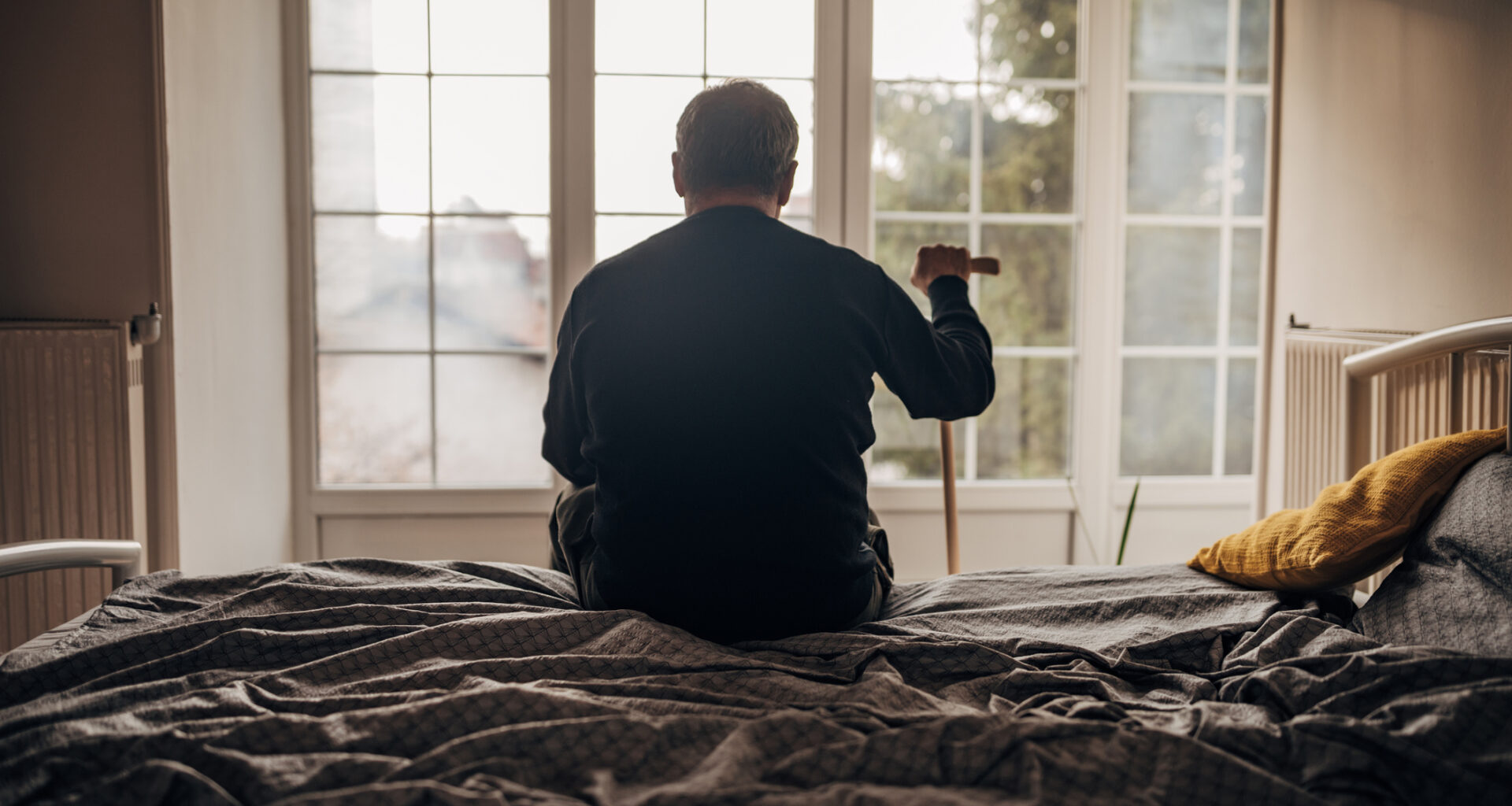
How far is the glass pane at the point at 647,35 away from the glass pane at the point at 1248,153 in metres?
1.79

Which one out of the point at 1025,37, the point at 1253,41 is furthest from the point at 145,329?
the point at 1253,41

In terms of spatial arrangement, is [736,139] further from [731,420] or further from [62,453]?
[62,453]

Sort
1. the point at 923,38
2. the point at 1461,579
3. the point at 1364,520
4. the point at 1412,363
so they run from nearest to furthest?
the point at 1461,579 < the point at 1364,520 < the point at 1412,363 < the point at 923,38

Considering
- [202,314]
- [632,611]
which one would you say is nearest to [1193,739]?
[632,611]

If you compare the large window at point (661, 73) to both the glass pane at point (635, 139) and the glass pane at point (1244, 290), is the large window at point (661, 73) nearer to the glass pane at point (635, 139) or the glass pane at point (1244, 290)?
Answer: the glass pane at point (635, 139)

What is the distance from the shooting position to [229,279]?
265cm

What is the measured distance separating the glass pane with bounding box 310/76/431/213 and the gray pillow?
2754mm

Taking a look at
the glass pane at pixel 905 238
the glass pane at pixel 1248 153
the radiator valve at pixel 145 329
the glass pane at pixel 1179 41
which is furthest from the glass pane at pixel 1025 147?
the radiator valve at pixel 145 329

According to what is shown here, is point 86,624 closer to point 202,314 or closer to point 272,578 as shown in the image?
point 272,578

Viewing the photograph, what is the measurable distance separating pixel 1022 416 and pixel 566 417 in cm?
215

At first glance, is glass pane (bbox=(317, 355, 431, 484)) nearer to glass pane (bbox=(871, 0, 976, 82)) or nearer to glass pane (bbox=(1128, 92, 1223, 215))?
glass pane (bbox=(871, 0, 976, 82))

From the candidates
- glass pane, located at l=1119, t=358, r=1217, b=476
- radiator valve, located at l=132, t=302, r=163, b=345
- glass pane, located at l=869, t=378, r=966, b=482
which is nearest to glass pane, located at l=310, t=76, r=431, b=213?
radiator valve, located at l=132, t=302, r=163, b=345

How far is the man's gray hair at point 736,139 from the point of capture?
139 centimetres

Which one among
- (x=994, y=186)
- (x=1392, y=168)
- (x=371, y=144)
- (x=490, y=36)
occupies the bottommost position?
(x=1392, y=168)
